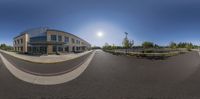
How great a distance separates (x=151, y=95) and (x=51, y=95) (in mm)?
3434

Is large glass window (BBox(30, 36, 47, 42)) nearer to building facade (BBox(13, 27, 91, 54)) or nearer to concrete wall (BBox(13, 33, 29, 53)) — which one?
building facade (BBox(13, 27, 91, 54))

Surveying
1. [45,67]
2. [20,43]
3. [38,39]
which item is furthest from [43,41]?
[45,67]

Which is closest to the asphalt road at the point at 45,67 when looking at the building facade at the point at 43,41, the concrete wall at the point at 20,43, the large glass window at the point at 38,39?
the building facade at the point at 43,41

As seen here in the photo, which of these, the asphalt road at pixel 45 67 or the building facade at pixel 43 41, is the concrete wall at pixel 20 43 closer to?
the building facade at pixel 43 41

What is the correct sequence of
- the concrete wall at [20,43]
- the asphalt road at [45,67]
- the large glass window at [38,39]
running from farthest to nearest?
the asphalt road at [45,67] < the concrete wall at [20,43] < the large glass window at [38,39]

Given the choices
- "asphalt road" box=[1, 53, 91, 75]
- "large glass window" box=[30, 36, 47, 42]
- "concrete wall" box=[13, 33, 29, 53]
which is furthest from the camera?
"asphalt road" box=[1, 53, 91, 75]

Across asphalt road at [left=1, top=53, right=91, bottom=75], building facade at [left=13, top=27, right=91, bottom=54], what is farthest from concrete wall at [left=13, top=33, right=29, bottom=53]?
asphalt road at [left=1, top=53, right=91, bottom=75]

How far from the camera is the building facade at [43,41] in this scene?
5402mm

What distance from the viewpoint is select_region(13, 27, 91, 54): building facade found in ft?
17.7

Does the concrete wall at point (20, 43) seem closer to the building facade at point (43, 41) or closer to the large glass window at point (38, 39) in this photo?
the building facade at point (43, 41)

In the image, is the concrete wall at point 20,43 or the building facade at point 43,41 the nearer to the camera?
the building facade at point 43,41

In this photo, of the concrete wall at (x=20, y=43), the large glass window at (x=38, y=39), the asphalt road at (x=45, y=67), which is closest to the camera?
the large glass window at (x=38, y=39)

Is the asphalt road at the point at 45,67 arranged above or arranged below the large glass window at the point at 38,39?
below

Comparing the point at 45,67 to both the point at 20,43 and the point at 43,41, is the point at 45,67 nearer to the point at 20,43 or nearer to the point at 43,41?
the point at 20,43
